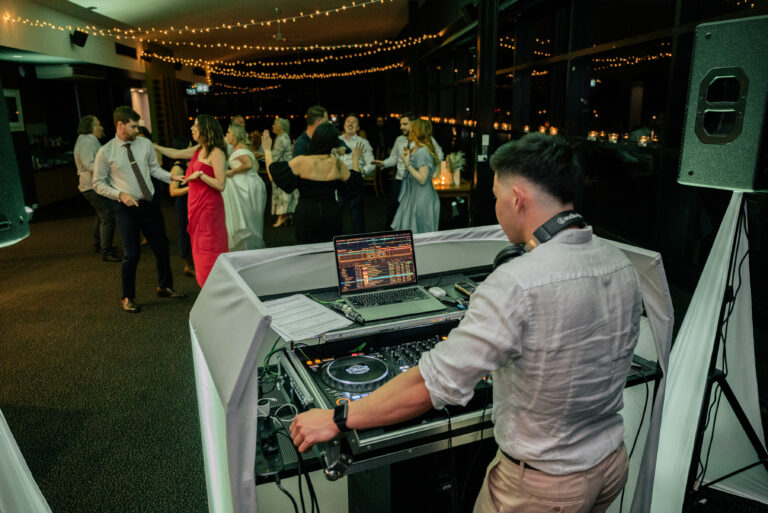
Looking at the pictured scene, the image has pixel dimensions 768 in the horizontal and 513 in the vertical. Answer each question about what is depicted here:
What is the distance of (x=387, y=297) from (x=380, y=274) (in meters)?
0.10

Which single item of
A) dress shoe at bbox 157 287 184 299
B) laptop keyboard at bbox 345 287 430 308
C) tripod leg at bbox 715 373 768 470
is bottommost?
dress shoe at bbox 157 287 184 299

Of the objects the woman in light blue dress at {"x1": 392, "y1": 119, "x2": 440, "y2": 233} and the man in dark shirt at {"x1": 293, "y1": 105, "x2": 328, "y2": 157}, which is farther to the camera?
the woman in light blue dress at {"x1": 392, "y1": 119, "x2": 440, "y2": 233}

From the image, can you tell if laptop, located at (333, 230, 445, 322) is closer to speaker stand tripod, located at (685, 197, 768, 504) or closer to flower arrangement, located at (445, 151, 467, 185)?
speaker stand tripod, located at (685, 197, 768, 504)

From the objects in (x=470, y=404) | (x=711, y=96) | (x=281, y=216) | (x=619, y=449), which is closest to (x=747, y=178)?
(x=619, y=449)

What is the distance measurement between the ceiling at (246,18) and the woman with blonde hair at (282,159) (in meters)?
2.16

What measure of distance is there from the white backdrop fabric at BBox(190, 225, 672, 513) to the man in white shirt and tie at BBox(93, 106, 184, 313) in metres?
2.38

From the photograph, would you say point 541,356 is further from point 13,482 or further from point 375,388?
point 13,482

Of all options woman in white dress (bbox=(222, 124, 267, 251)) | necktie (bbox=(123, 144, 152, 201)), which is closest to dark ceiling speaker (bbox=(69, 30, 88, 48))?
woman in white dress (bbox=(222, 124, 267, 251))

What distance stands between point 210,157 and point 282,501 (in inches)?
103

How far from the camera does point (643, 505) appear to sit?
1666 millimetres

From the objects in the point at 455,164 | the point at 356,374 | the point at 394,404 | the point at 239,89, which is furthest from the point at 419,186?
the point at 239,89

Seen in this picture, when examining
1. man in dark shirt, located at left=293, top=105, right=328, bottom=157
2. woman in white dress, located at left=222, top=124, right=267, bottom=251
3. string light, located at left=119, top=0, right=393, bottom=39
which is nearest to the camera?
man in dark shirt, located at left=293, top=105, right=328, bottom=157

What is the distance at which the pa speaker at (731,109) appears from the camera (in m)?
1.72

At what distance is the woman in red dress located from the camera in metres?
3.82
